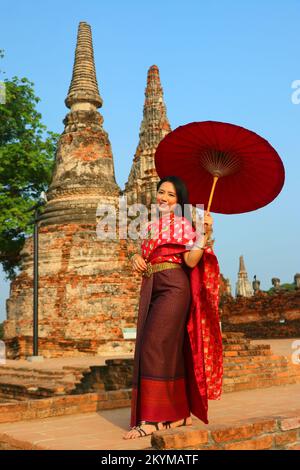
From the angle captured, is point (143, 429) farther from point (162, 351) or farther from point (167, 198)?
point (167, 198)

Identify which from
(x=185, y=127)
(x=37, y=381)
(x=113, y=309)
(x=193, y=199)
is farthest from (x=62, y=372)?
(x=185, y=127)

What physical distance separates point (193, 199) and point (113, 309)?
9.93m

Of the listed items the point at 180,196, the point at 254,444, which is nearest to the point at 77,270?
the point at 180,196

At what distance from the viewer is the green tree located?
56.1 ft

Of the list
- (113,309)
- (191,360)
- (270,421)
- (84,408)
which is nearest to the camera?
(270,421)

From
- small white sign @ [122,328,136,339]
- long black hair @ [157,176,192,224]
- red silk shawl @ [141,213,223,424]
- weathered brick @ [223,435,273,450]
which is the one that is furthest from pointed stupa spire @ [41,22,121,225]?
weathered brick @ [223,435,273,450]

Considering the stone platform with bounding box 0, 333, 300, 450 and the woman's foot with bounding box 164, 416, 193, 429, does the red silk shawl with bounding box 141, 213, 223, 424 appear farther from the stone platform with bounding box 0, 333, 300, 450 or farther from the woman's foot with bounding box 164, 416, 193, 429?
the stone platform with bounding box 0, 333, 300, 450

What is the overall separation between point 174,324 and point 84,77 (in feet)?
48.8

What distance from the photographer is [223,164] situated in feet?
14.3

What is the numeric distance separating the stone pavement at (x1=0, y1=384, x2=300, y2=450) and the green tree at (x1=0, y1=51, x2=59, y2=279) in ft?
39.2

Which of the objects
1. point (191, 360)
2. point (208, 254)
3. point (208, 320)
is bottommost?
point (191, 360)

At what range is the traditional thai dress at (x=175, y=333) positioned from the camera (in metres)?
3.81

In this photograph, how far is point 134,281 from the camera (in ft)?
48.7
